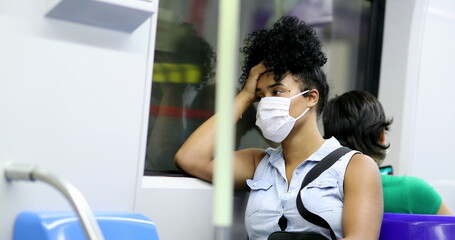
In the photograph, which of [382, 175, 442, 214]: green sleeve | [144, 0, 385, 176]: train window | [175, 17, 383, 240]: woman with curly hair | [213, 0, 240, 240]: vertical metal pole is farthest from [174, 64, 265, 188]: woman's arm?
[213, 0, 240, 240]: vertical metal pole

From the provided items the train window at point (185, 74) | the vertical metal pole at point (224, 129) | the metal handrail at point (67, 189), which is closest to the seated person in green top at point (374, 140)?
the train window at point (185, 74)


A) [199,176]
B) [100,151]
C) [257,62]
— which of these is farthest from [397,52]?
[100,151]

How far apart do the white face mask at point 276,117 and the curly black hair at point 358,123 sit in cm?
39

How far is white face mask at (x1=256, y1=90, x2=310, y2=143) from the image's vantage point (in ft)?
5.97

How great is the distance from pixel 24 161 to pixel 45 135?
71mm

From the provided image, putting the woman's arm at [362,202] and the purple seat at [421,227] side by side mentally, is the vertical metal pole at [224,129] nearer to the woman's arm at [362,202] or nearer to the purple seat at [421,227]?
the woman's arm at [362,202]

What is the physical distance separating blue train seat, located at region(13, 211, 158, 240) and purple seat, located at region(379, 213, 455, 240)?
28.3 inches

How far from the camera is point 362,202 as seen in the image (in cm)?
171

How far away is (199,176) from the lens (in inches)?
76.9

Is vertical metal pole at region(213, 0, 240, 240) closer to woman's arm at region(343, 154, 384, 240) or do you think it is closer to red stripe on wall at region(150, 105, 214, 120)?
woman's arm at region(343, 154, 384, 240)

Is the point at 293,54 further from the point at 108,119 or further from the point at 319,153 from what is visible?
the point at 108,119

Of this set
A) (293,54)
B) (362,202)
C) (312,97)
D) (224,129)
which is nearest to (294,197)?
(362,202)

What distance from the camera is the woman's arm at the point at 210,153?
1943 millimetres

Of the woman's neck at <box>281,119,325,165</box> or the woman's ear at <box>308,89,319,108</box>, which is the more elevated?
the woman's ear at <box>308,89,319,108</box>
